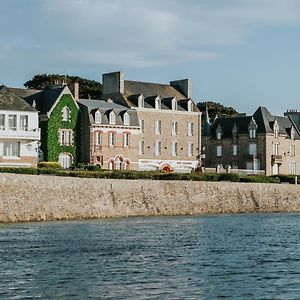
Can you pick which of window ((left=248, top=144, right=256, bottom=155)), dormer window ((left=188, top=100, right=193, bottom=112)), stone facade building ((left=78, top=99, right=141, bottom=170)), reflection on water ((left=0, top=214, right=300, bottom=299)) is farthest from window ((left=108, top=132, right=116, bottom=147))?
reflection on water ((left=0, top=214, right=300, bottom=299))

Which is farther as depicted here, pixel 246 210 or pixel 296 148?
pixel 296 148

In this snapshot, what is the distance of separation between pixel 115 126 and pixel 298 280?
60448mm

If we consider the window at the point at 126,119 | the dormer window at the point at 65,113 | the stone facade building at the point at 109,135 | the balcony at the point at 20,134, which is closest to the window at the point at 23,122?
the balcony at the point at 20,134

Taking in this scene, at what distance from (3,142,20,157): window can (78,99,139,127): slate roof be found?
1251cm

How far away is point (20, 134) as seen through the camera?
72.4m

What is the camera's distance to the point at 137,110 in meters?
90.4

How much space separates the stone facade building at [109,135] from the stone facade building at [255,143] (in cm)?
1662

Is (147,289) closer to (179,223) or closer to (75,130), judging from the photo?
(179,223)

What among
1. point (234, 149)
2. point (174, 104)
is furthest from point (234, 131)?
point (174, 104)

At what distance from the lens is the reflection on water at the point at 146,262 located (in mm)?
24172

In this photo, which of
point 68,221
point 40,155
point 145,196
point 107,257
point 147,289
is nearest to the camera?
point 147,289

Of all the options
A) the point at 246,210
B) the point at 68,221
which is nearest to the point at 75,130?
the point at 246,210

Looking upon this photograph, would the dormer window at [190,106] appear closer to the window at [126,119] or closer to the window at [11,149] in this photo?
the window at [126,119]

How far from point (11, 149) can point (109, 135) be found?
15395 mm
